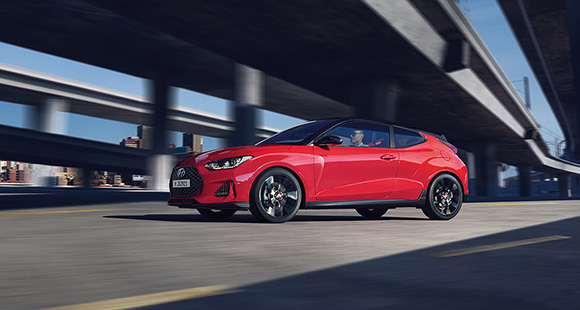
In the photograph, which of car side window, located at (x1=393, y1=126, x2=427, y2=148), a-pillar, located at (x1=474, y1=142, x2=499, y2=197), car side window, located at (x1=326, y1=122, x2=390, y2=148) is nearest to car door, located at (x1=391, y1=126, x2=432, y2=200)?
car side window, located at (x1=393, y1=126, x2=427, y2=148)

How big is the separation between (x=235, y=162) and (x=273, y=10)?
1147cm

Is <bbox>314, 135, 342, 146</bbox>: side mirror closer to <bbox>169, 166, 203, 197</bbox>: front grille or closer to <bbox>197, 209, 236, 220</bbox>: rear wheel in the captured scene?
<bbox>169, 166, 203, 197</bbox>: front grille

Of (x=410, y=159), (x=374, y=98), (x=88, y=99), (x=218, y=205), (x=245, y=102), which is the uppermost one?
(x=88, y=99)

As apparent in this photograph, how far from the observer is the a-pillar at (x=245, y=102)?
24.1 metres

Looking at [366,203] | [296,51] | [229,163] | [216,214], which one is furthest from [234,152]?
[296,51]

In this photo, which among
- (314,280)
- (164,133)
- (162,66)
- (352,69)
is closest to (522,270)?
(314,280)

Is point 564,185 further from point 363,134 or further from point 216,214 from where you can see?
point 216,214

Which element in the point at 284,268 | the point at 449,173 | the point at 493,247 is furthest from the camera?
the point at 449,173

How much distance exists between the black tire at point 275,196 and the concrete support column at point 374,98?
1944 cm

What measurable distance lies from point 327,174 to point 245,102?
59.1 ft

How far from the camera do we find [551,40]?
164ft

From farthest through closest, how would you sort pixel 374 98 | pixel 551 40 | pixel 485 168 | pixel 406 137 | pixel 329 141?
pixel 485 168
pixel 551 40
pixel 374 98
pixel 406 137
pixel 329 141

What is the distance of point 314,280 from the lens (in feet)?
10.8

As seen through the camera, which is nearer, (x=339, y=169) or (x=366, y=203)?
(x=339, y=169)
